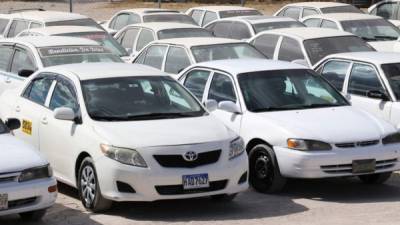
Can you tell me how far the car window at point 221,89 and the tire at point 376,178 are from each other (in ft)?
5.93

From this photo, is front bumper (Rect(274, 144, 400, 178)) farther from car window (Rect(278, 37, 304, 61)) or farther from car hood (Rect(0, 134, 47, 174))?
car window (Rect(278, 37, 304, 61))

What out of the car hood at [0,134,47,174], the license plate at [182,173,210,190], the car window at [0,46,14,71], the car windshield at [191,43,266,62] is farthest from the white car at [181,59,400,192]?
the car window at [0,46,14,71]

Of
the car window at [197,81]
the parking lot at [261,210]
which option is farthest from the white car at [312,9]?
the parking lot at [261,210]

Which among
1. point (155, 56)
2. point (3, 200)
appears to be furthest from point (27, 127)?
point (155, 56)

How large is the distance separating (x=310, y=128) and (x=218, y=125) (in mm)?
1188

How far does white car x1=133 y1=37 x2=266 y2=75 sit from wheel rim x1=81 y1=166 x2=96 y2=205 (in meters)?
5.84

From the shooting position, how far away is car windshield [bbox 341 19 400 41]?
21359 mm

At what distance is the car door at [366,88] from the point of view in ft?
43.4

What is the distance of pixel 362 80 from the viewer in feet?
45.4

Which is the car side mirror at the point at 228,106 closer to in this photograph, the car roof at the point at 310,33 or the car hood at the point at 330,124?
the car hood at the point at 330,124

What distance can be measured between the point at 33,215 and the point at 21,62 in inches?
254

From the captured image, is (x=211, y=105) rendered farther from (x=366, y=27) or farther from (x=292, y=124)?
(x=366, y=27)

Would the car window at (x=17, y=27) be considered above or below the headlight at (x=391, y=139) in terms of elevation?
below

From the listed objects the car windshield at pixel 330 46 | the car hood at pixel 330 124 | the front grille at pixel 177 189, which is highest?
the car hood at pixel 330 124
